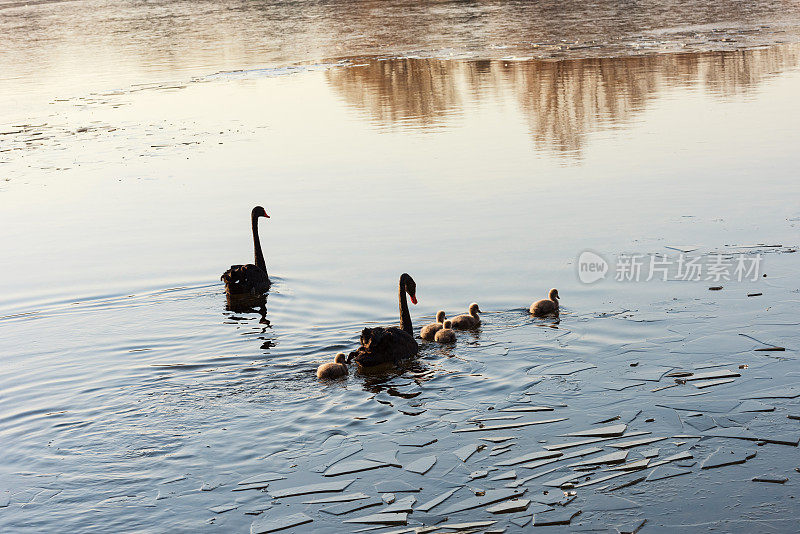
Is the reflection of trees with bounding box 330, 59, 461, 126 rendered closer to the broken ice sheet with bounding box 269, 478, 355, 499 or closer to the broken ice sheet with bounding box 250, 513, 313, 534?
the broken ice sheet with bounding box 269, 478, 355, 499

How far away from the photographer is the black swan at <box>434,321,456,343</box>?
9.07 meters

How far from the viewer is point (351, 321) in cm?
1013

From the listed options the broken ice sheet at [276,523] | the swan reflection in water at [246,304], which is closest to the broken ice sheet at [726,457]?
the broken ice sheet at [276,523]

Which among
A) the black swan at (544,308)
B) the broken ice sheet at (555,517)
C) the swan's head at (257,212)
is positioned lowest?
the broken ice sheet at (555,517)

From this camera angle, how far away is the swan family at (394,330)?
8578 mm

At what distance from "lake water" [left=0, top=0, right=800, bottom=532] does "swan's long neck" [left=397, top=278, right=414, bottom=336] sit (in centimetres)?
50

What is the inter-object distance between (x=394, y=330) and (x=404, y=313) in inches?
27.2

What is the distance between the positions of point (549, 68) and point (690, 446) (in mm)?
21053

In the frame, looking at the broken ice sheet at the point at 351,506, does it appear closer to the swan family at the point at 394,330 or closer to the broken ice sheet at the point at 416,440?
the broken ice sheet at the point at 416,440

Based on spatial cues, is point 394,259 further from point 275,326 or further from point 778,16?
point 778,16

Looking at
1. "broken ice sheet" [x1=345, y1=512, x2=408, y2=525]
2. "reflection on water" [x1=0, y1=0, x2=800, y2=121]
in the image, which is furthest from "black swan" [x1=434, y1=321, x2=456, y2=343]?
"reflection on water" [x1=0, y1=0, x2=800, y2=121]

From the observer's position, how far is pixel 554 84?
2377 centimetres

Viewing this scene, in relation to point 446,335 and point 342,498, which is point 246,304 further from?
point 342,498

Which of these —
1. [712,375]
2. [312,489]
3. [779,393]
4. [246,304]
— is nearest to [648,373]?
[712,375]
